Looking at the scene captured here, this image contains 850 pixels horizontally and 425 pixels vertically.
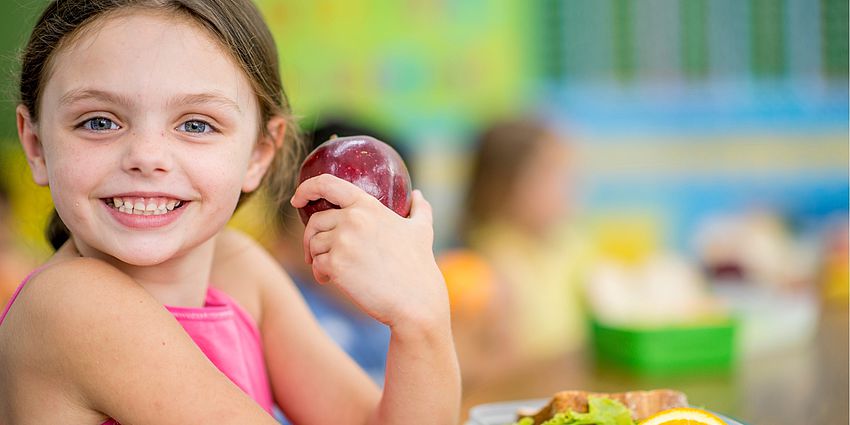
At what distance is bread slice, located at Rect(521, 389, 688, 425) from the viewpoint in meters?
1.03

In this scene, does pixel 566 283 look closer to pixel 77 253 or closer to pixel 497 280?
pixel 497 280

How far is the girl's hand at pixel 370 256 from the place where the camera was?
0.99 meters

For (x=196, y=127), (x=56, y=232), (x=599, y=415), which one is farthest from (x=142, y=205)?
(x=599, y=415)

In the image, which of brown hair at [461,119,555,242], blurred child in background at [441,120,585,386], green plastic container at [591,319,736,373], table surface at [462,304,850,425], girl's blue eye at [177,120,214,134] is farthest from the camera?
brown hair at [461,119,555,242]

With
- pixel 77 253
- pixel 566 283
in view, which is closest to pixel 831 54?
pixel 566 283

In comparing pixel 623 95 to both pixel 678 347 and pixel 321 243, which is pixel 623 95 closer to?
pixel 678 347

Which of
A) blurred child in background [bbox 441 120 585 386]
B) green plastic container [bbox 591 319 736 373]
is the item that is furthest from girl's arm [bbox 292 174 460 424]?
blurred child in background [bbox 441 120 585 386]

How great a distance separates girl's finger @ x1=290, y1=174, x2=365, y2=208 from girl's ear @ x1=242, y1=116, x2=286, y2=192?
0.23 meters

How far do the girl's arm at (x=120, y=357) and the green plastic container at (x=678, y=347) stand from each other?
3.44 ft

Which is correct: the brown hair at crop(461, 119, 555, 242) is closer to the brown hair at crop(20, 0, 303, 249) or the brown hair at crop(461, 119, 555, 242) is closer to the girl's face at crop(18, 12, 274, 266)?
the brown hair at crop(20, 0, 303, 249)

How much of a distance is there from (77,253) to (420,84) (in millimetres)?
3906

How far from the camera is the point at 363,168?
103 cm

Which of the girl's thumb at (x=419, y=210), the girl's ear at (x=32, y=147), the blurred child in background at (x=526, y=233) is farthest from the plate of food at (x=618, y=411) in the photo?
the blurred child in background at (x=526, y=233)

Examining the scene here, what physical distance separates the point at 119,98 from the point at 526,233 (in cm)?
251
